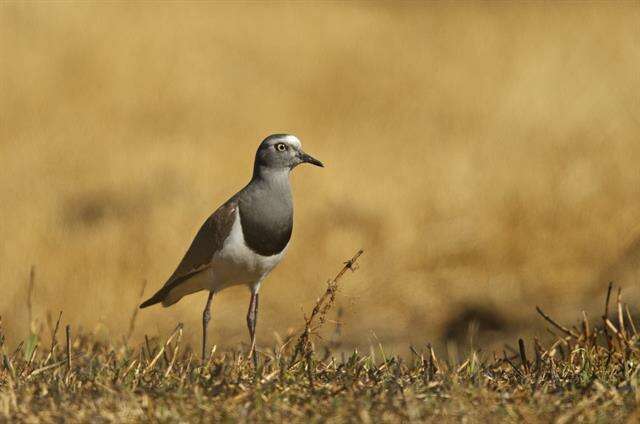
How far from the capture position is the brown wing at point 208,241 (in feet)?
21.6

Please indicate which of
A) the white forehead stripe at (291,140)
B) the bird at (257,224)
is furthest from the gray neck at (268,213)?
the white forehead stripe at (291,140)

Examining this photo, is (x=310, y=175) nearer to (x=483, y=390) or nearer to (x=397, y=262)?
(x=397, y=262)

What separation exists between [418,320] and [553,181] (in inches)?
80.5

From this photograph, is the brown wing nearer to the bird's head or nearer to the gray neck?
the gray neck

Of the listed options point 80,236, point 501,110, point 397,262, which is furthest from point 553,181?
point 80,236

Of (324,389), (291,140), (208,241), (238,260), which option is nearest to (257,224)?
(238,260)

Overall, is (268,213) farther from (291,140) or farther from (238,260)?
(291,140)

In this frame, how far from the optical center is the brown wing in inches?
259

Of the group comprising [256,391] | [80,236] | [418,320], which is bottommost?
[418,320]

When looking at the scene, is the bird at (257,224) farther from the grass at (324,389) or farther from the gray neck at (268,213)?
the grass at (324,389)

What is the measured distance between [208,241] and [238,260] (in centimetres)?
29

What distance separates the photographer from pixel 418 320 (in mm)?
10414

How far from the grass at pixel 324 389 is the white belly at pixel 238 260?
926 mm

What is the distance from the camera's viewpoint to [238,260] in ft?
21.4
